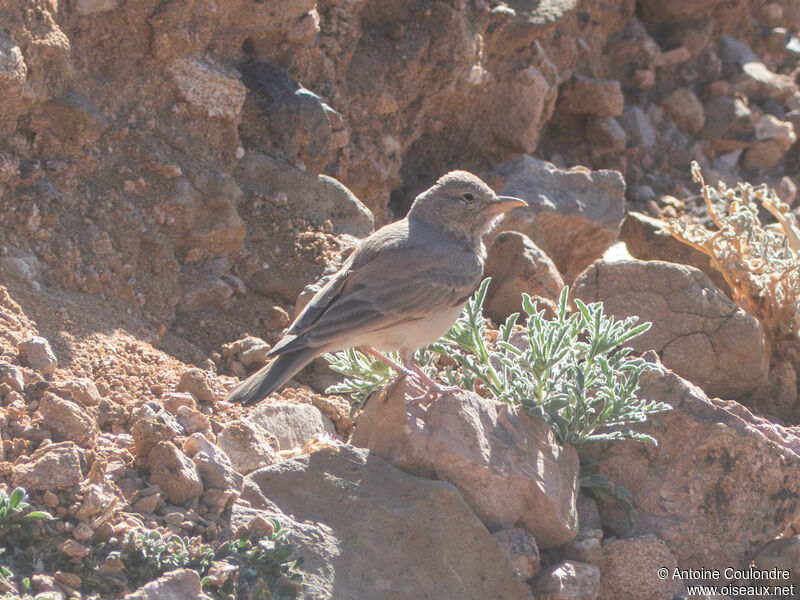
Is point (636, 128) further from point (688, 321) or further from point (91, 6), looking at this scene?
point (91, 6)

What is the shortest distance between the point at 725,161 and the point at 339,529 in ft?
28.0

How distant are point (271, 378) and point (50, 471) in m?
1.00

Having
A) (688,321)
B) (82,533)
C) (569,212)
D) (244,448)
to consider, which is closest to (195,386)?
(244,448)

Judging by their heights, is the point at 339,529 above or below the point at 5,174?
below

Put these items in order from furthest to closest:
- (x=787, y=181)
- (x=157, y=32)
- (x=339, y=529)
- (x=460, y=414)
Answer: (x=787, y=181)
(x=157, y=32)
(x=460, y=414)
(x=339, y=529)

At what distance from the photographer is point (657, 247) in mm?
7449

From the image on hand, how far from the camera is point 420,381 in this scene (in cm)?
414

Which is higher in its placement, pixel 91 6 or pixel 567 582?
pixel 91 6

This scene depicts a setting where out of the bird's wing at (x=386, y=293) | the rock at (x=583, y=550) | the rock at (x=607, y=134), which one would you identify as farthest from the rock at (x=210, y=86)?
the rock at (x=607, y=134)

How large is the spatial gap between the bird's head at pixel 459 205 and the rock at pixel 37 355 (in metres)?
2.01

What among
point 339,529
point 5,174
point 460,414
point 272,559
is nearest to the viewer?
point 272,559

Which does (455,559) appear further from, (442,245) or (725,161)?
(725,161)

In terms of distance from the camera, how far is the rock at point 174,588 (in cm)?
271

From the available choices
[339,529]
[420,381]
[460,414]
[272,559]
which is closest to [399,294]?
[420,381]
